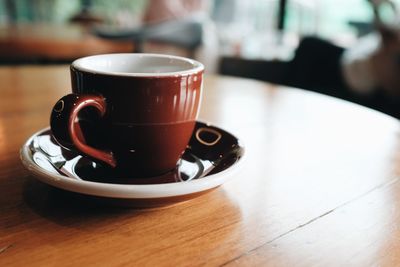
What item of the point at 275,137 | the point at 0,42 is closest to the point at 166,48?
the point at 0,42

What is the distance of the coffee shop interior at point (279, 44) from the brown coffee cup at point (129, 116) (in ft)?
3.93

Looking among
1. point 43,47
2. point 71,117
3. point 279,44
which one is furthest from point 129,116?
point 279,44

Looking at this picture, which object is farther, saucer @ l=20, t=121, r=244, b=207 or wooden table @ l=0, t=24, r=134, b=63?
wooden table @ l=0, t=24, r=134, b=63

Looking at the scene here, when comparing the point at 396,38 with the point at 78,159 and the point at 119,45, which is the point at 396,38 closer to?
the point at 119,45

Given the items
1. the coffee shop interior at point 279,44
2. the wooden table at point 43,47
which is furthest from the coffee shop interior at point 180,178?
the wooden table at point 43,47

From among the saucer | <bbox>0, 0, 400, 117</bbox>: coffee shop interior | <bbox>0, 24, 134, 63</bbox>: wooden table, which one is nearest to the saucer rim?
the saucer

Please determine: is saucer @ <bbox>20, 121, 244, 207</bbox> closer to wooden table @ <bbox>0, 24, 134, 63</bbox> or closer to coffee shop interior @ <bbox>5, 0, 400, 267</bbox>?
coffee shop interior @ <bbox>5, 0, 400, 267</bbox>

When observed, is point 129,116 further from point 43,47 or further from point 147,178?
point 43,47

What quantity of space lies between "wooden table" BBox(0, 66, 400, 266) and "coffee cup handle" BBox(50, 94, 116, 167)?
40 mm

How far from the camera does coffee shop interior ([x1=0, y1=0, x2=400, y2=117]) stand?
1479mm

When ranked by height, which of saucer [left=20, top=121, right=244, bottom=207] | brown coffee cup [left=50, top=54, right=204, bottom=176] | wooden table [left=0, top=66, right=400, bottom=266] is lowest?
wooden table [left=0, top=66, right=400, bottom=266]

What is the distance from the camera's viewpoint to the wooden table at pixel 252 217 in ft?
0.85

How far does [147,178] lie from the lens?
35 centimetres

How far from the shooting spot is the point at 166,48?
6.78 ft
